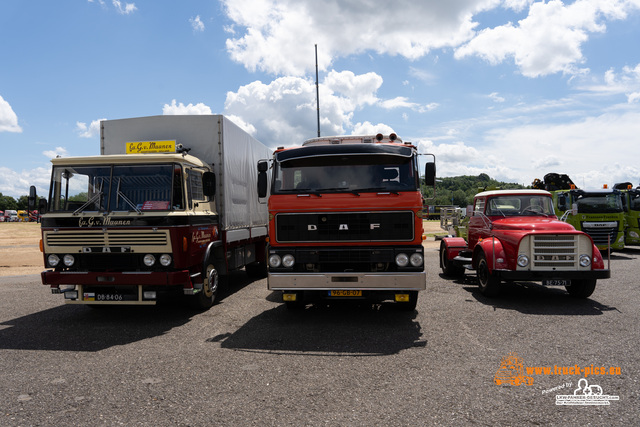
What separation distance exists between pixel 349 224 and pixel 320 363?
217 centimetres

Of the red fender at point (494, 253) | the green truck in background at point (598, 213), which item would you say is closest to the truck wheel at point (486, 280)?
the red fender at point (494, 253)

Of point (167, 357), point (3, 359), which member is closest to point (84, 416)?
point (167, 357)

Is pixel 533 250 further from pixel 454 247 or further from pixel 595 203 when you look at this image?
pixel 595 203

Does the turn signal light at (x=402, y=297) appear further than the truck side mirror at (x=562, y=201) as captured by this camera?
No

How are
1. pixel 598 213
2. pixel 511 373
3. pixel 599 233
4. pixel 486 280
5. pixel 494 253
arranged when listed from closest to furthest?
pixel 511 373
pixel 494 253
pixel 486 280
pixel 599 233
pixel 598 213

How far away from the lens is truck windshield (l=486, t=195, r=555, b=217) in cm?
958

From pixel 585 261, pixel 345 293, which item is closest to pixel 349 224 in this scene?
pixel 345 293

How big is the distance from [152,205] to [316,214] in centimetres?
277

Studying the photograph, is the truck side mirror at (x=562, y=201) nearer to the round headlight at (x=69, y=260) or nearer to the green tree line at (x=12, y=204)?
the round headlight at (x=69, y=260)

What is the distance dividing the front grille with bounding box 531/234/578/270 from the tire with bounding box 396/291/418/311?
2701 millimetres

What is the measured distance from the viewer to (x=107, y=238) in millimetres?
6770

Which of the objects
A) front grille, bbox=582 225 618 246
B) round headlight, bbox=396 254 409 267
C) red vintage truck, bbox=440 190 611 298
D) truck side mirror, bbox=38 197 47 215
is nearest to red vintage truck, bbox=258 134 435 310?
round headlight, bbox=396 254 409 267

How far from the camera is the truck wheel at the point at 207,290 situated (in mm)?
7617

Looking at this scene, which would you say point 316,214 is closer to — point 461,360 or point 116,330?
point 461,360
